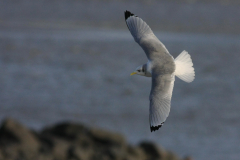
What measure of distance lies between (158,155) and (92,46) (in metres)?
11.8

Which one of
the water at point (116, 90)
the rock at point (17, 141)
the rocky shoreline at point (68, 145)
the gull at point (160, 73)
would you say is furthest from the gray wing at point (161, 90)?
the water at point (116, 90)

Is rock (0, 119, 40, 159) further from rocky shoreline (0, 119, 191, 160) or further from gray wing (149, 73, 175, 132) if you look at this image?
gray wing (149, 73, 175, 132)

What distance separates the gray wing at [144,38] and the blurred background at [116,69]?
998cm

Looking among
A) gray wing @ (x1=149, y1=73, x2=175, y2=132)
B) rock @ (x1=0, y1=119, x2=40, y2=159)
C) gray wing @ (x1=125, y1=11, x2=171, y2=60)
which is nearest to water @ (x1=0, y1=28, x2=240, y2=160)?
rock @ (x1=0, y1=119, x2=40, y2=159)

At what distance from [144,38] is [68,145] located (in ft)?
21.4

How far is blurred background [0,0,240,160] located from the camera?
15.7 metres

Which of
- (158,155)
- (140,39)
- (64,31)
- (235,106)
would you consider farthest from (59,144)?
(64,31)

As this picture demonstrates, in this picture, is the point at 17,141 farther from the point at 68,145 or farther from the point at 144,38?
the point at 144,38

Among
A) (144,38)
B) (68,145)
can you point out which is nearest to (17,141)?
(68,145)

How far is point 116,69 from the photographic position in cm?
1950

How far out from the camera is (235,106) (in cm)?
1747

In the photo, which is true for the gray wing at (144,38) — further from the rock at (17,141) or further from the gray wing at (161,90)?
the rock at (17,141)

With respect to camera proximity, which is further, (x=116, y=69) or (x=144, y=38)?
(x=116, y=69)

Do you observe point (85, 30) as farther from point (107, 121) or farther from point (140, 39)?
point (140, 39)
